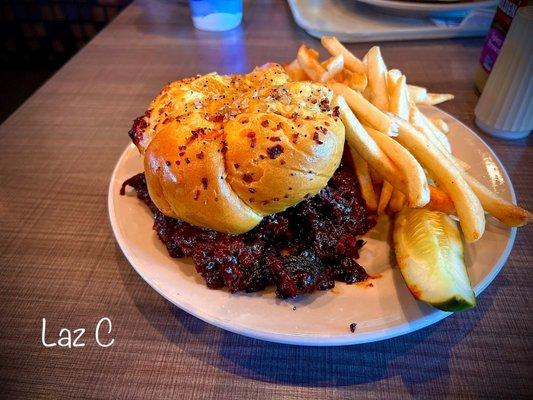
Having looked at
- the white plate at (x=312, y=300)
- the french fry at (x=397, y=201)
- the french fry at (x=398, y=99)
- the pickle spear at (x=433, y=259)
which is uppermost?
the french fry at (x=398, y=99)

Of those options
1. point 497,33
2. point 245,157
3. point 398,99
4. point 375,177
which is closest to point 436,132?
point 398,99

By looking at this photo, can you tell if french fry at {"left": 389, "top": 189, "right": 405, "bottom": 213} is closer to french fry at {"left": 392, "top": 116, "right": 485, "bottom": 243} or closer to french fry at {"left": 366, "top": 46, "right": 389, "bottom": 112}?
french fry at {"left": 392, "top": 116, "right": 485, "bottom": 243}

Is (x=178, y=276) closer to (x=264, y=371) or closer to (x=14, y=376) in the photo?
(x=264, y=371)

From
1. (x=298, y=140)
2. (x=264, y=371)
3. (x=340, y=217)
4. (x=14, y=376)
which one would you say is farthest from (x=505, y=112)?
(x=14, y=376)

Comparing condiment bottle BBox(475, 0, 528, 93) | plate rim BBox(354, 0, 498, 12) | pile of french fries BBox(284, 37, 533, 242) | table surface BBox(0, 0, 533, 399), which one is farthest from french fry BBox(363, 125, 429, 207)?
plate rim BBox(354, 0, 498, 12)

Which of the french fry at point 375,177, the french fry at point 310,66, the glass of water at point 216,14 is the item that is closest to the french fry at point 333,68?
the french fry at point 310,66

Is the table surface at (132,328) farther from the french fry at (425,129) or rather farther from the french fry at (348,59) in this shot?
the french fry at (348,59)

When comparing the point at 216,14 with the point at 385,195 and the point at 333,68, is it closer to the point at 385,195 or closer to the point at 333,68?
the point at 333,68
